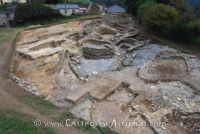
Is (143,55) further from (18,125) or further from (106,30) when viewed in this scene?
(18,125)

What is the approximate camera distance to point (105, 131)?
10805 millimetres

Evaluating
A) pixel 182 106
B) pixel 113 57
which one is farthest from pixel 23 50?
pixel 182 106

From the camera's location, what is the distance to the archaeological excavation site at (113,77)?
12.4m

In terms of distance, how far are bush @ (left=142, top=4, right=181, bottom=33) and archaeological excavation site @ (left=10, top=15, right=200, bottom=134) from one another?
110cm

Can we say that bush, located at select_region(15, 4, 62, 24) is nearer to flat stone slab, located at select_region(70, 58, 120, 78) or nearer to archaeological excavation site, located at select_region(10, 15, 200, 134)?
archaeological excavation site, located at select_region(10, 15, 200, 134)

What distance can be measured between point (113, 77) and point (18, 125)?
6.80 metres

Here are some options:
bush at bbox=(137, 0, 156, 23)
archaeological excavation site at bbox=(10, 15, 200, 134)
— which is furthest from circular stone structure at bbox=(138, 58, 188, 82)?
bush at bbox=(137, 0, 156, 23)

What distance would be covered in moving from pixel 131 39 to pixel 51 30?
18.6ft

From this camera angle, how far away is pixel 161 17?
75.7 feet

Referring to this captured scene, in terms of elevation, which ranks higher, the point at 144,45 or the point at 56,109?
the point at 56,109

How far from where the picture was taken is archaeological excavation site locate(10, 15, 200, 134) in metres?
12.4

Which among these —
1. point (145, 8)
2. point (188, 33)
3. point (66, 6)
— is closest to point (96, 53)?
point (188, 33)

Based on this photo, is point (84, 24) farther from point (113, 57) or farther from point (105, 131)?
point (105, 131)

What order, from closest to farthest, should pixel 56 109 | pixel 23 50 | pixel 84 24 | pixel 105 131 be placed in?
pixel 105 131, pixel 56 109, pixel 23 50, pixel 84 24
